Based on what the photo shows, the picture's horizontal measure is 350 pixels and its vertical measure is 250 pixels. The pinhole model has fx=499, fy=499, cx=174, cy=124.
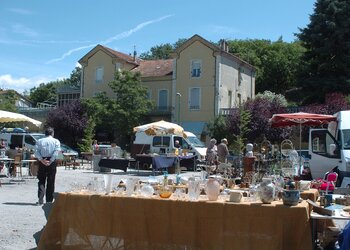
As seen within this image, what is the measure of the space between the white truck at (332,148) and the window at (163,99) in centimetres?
2587

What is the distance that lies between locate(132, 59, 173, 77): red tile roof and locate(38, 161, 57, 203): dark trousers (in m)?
30.9

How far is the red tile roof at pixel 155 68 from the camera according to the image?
41.4m

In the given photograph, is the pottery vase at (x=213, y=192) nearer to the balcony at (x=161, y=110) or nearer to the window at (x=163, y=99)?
the balcony at (x=161, y=110)

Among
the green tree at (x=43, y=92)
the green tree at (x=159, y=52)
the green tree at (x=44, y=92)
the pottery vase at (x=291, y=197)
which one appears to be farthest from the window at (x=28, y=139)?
the green tree at (x=43, y=92)

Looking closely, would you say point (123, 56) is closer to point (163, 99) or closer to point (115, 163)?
point (163, 99)

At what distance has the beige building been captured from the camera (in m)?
38.0

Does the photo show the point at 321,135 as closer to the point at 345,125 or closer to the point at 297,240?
the point at 345,125

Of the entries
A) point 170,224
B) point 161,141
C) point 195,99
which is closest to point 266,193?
point 170,224

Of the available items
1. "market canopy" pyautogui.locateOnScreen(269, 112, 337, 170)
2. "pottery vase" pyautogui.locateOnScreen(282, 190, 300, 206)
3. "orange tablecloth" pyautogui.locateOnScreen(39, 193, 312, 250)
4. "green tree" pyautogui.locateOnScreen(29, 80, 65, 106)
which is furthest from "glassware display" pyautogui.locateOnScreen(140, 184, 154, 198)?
"green tree" pyautogui.locateOnScreen(29, 80, 65, 106)

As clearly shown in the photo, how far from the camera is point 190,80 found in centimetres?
3888

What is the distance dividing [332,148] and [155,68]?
97.5 feet

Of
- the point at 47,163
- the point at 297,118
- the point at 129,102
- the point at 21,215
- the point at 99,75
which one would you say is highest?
the point at 99,75

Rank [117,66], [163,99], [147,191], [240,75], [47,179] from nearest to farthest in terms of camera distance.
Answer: [147,191] < [47,179] < [163,99] < [240,75] < [117,66]

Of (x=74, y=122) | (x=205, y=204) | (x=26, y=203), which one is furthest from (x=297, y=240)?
(x=74, y=122)
